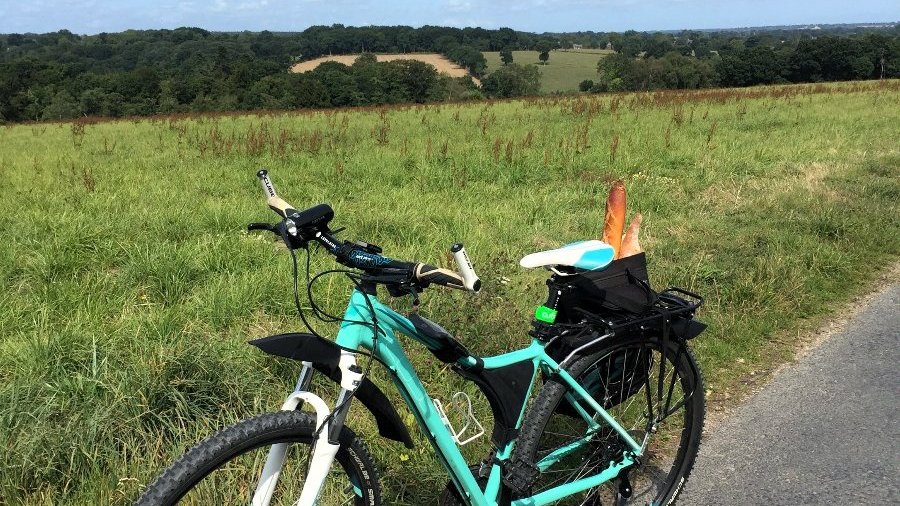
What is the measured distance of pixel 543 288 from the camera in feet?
15.7

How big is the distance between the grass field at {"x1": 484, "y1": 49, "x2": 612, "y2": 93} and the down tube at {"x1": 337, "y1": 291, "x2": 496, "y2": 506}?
5750 cm

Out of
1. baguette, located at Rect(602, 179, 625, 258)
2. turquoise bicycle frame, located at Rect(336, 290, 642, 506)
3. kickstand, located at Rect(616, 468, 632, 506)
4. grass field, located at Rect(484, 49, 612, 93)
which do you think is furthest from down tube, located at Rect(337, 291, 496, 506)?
grass field, located at Rect(484, 49, 612, 93)

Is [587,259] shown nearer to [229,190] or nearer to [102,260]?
[102,260]

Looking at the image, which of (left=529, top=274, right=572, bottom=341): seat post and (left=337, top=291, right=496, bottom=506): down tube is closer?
(left=337, top=291, right=496, bottom=506): down tube

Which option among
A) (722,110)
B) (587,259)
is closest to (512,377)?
(587,259)

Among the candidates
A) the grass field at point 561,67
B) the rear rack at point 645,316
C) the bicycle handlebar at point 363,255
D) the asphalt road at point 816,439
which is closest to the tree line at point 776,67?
the grass field at point 561,67

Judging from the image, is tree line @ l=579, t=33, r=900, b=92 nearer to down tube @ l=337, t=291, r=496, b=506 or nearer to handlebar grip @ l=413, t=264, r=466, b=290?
down tube @ l=337, t=291, r=496, b=506

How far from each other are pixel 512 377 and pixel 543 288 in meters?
2.70

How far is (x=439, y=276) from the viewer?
1.57 metres

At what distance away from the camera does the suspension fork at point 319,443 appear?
1.59 meters

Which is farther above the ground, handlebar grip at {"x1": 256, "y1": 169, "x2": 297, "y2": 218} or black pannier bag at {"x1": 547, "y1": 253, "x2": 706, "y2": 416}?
handlebar grip at {"x1": 256, "y1": 169, "x2": 297, "y2": 218}

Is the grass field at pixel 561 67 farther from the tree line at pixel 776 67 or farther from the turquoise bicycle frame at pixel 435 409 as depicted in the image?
the turquoise bicycle frame at pixel 435 409

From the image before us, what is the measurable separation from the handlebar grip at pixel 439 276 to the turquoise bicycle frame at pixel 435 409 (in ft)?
0.58

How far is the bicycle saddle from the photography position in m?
2.11
